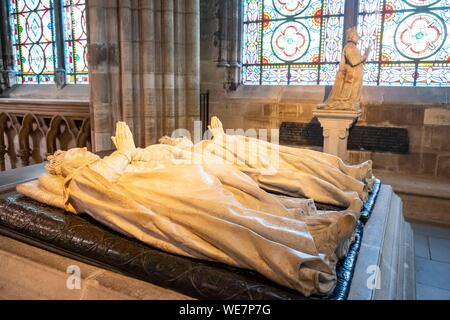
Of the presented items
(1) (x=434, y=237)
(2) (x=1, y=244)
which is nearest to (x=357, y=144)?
(1) (x=434, y=237)

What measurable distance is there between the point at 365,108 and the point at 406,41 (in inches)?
41.4

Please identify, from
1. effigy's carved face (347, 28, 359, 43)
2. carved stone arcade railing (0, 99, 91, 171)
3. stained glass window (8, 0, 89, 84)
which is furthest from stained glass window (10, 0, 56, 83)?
effigy's carved face (347, 28, 359, 43)

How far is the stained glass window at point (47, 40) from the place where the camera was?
22.1 ft

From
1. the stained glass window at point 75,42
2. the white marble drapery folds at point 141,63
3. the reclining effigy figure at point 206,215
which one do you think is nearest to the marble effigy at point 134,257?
the reclining effigy figure at point 206,215

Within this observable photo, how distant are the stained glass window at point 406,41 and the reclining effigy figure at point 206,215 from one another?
147 inches

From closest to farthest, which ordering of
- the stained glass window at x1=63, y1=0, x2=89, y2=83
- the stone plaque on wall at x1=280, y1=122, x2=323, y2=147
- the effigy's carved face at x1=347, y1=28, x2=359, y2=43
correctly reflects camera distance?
the effigy's carved face at x1=347, y1=28, x2=359, y2=43 → the stone plaque on wall at x1=280, y1=122, x2=323, y2=147 → the stained glass window at x1=63, y1=0, x2=89, y2=83

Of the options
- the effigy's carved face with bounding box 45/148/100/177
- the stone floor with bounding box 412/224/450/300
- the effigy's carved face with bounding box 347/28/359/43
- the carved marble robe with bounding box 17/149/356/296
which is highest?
the effigy's carved face with bounding box 347/28/359/43

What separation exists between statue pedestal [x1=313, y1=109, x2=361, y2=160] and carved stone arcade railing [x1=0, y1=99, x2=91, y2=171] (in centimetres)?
345

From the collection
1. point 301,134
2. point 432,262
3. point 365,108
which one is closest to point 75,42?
point 301,134

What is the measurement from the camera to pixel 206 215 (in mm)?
1591

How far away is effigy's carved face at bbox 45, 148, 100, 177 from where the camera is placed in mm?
2113

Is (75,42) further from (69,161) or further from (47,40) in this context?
(69,161)

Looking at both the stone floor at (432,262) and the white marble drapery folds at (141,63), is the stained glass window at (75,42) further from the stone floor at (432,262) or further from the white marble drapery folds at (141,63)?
the stone floor at (432,262)

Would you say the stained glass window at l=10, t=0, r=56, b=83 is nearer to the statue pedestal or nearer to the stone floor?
the statue pedestal
